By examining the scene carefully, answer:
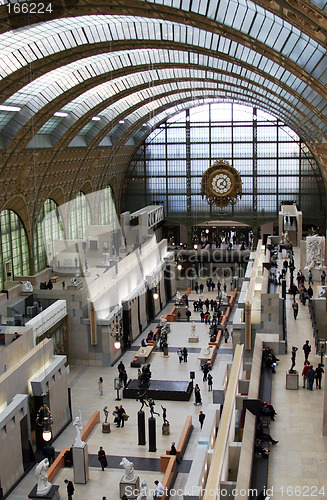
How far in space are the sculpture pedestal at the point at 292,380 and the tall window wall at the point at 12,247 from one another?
69.6 ft

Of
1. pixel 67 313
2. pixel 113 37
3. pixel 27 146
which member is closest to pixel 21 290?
pixel 67 313

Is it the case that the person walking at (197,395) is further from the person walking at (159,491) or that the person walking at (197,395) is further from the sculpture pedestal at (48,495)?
the sculpture pedestal at (48,495)

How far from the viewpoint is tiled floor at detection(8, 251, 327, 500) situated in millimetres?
19719

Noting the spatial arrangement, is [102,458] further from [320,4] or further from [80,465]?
[320,4]

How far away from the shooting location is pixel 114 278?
41.9 meters

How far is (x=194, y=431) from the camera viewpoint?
2873 cm

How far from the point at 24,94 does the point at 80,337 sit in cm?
1317

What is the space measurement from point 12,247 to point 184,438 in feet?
68.7

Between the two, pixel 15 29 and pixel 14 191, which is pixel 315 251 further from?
pixel 15 29

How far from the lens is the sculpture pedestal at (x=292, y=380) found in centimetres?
2583

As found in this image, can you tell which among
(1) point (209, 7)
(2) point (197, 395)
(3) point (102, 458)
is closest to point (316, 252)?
(2) point (197, 395)

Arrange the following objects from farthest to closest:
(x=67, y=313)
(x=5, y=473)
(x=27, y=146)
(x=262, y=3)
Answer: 1. (x=27, y=146)
2. (x=67, y=313)
3. (x=5, y=473)
4. (x=262, y=3)

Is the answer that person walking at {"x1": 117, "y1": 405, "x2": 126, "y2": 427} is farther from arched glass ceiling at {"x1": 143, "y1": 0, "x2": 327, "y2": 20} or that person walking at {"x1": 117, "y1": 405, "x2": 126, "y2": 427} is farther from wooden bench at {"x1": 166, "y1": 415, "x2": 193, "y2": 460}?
arched glass ceiling at {"x1": 143, "y1": 0, "x2": 327, "y2": 20}

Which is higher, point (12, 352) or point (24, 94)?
point (24, 94)
